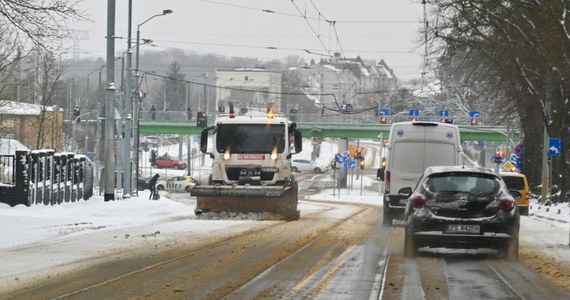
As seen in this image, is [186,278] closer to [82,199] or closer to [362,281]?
[362,281]

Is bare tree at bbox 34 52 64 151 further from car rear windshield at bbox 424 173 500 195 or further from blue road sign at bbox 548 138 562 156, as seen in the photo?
car rear windshield at bbox 424 173 500 195

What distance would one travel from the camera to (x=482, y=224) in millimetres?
15867

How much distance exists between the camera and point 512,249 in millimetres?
16094

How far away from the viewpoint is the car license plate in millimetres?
15875

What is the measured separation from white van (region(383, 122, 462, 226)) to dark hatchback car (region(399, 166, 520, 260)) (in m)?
10.4

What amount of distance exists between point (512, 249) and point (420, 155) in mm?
10917

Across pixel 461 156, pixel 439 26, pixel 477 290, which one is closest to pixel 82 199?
pixel 461 156

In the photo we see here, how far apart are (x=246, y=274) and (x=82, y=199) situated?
833 inches

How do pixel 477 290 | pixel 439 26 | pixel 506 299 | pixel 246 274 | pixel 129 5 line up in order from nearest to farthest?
pixel 506 299
pixel 477 290
pixel 246 274
pixel 129 5
pixel 439 26

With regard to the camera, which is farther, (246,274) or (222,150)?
(222,150)

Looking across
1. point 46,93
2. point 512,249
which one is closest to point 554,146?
point 512,249

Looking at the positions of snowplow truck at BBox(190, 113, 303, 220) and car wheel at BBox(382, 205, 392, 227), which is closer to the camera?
car wheel at BBox(382, 205, 392, 227)

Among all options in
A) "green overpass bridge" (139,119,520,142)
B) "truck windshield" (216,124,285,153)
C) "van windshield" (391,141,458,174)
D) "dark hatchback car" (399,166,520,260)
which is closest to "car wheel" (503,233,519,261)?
"dark hatchback car" (399,166,520,260)

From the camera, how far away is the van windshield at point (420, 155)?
2678 cm
